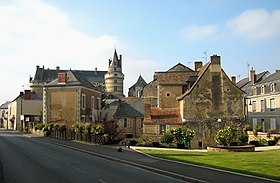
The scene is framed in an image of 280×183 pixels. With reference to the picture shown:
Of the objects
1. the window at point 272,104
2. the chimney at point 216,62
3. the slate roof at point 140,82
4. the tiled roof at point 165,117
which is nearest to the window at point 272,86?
the window at point 272,104

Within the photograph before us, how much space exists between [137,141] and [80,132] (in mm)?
6679

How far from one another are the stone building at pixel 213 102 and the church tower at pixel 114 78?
74.1 metres

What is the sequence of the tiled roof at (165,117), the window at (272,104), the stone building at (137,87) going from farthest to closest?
the stone building at (137,87) < the window at (272,104) < the tiled roof at (165,117)

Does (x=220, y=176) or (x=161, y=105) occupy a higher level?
(x=161, y=105)

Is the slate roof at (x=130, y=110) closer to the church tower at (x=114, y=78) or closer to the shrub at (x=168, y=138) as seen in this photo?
the shrub at (x=168, y=138)

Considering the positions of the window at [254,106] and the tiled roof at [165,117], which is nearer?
the tiled roof at [165,117]

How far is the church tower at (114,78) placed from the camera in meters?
109

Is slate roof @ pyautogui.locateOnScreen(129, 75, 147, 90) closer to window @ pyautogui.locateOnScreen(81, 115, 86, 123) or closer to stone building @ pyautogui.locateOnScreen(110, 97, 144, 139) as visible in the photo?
stone building @ pyautogui.locateOnScreen(110, 97, 144, 139)

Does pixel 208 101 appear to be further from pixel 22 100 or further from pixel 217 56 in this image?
pixel 22 100

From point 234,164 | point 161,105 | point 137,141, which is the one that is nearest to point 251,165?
point 234,164

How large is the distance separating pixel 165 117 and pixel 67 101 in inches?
539

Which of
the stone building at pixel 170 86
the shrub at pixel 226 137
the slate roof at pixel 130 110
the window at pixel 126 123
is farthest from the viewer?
the slate roof at pixel 130 110

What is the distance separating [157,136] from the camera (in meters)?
35.4

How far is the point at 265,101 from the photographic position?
47.9 metres
